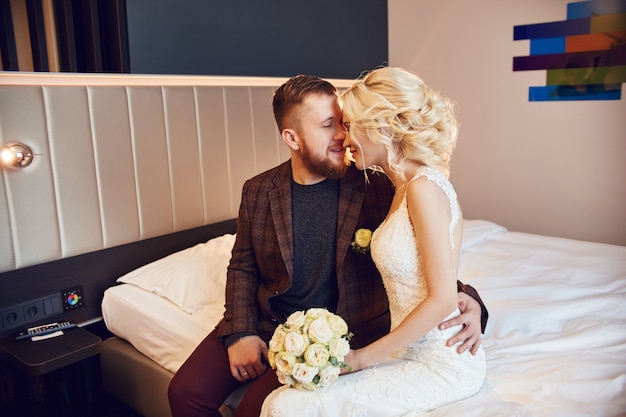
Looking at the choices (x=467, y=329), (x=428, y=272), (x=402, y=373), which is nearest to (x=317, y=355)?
(x=402, y=373)

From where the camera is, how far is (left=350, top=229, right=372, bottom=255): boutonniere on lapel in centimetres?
208

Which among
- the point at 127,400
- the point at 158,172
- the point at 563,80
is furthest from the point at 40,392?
the point at 563,80

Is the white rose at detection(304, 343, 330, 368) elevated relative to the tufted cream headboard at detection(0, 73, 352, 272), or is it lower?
lower

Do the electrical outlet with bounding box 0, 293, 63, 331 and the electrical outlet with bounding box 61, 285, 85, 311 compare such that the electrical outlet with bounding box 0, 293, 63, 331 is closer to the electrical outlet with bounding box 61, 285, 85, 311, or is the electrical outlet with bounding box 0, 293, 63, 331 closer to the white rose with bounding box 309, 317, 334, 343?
the electrical outlet with bounding box 61, 285, 85, 311

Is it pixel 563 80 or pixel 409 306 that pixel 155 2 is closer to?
pixel 409 306

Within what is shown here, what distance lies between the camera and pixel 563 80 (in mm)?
4008

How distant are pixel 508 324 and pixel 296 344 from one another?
3.62 ft

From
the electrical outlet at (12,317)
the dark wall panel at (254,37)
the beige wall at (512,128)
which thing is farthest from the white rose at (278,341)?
the beige wall at (512,128)

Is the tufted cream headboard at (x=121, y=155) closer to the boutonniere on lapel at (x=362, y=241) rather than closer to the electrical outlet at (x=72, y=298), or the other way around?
the electrical outlet at (x=72, y=298)

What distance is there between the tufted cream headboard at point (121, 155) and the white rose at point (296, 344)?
4.68 ft

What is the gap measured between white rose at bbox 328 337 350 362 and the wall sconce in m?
1.55

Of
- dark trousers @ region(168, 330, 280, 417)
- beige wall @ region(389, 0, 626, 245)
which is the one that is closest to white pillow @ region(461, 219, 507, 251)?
beige wall @ region(389, 0, 626, 245)

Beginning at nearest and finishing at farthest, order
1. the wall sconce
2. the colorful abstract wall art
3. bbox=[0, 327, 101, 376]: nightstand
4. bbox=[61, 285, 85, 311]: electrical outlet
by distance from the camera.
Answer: bbox=[0, 327, 101, 376]: nightstand < the wall sconce < bbox=[61, 285, 85, 311]: electrical outlet < the colorful abstract wall art

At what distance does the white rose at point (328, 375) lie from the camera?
1618 millimetres
